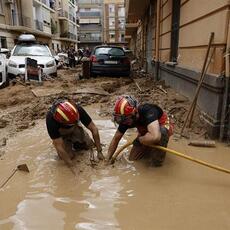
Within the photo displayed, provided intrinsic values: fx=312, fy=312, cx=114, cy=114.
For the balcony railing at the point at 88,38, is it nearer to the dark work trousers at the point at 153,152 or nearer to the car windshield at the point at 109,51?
the car windshield at the point at 109,51

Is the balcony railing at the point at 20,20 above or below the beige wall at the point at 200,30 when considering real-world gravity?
above

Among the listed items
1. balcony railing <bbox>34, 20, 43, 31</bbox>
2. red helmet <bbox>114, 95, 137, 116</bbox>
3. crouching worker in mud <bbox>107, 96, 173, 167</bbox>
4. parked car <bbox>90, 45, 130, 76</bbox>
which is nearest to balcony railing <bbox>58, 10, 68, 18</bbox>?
balcony railing <bbox>34, 20, 43, 31</bbox>

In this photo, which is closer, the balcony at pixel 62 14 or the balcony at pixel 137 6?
the balcony at pixel 137 6

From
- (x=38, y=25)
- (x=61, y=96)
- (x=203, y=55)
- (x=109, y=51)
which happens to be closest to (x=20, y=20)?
(x=38, y=25)

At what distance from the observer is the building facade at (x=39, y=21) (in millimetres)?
27969

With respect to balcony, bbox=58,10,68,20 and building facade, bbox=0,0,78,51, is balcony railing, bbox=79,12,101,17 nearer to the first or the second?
building facade, bbox=0,0,78,51

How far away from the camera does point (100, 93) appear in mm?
8375

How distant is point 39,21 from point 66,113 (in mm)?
36319

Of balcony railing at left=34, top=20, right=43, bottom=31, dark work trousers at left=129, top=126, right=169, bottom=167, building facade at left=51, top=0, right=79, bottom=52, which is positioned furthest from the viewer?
building facade at left=51, top=0, right=79, bottom=52

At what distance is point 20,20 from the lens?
31.7 m

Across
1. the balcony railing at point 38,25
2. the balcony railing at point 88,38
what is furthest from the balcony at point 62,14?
the balcony railing at point 88,38

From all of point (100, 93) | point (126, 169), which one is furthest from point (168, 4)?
point (126, 169)

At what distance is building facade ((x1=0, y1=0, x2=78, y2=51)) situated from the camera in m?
28.0

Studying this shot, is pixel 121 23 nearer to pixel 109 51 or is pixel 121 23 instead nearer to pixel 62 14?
pixel 62 14
